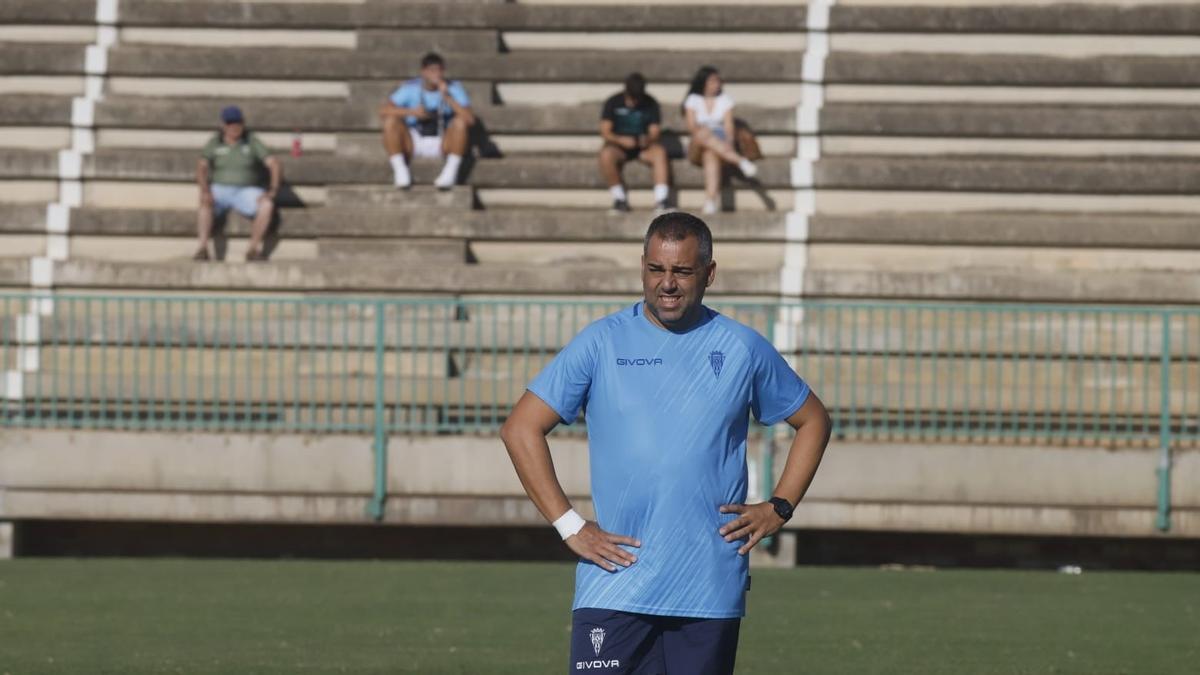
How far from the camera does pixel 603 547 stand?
16.1 feet

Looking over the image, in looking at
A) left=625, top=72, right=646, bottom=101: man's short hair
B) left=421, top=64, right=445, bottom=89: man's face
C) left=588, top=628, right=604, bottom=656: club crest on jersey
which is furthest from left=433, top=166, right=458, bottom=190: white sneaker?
left=588, top=628, right=604, bottom=656: club crest on jersey

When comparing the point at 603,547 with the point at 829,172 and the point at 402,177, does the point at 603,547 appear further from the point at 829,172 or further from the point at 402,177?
the point at 829,172

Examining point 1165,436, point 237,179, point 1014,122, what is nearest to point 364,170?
point 237,179

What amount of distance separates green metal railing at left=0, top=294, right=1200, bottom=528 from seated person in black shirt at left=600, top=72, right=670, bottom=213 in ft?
10.4

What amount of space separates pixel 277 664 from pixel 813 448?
438 cm

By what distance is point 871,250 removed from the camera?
1709cm

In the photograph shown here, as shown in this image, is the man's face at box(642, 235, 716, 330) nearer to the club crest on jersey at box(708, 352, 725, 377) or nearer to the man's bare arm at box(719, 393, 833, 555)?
the club crest on jersey at box(708, 352, 725, 377)

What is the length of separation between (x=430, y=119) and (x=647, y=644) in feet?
41.9

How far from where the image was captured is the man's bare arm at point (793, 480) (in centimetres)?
494

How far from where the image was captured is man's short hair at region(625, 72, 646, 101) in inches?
658

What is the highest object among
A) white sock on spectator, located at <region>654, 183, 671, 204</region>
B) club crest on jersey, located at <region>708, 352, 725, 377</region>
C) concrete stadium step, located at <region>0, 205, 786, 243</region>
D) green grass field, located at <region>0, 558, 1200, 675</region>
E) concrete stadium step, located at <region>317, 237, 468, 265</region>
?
white sock on spectator, located at <region>654, 183, 671, 204</region>

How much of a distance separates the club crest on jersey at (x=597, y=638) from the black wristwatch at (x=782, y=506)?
54 cm

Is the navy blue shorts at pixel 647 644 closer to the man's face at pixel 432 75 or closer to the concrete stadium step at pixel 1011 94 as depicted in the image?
the man's face at pixel 432 75

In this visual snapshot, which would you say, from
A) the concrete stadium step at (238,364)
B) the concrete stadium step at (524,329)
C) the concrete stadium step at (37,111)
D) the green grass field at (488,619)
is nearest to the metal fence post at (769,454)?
the concrete stadium step at (524,329)
